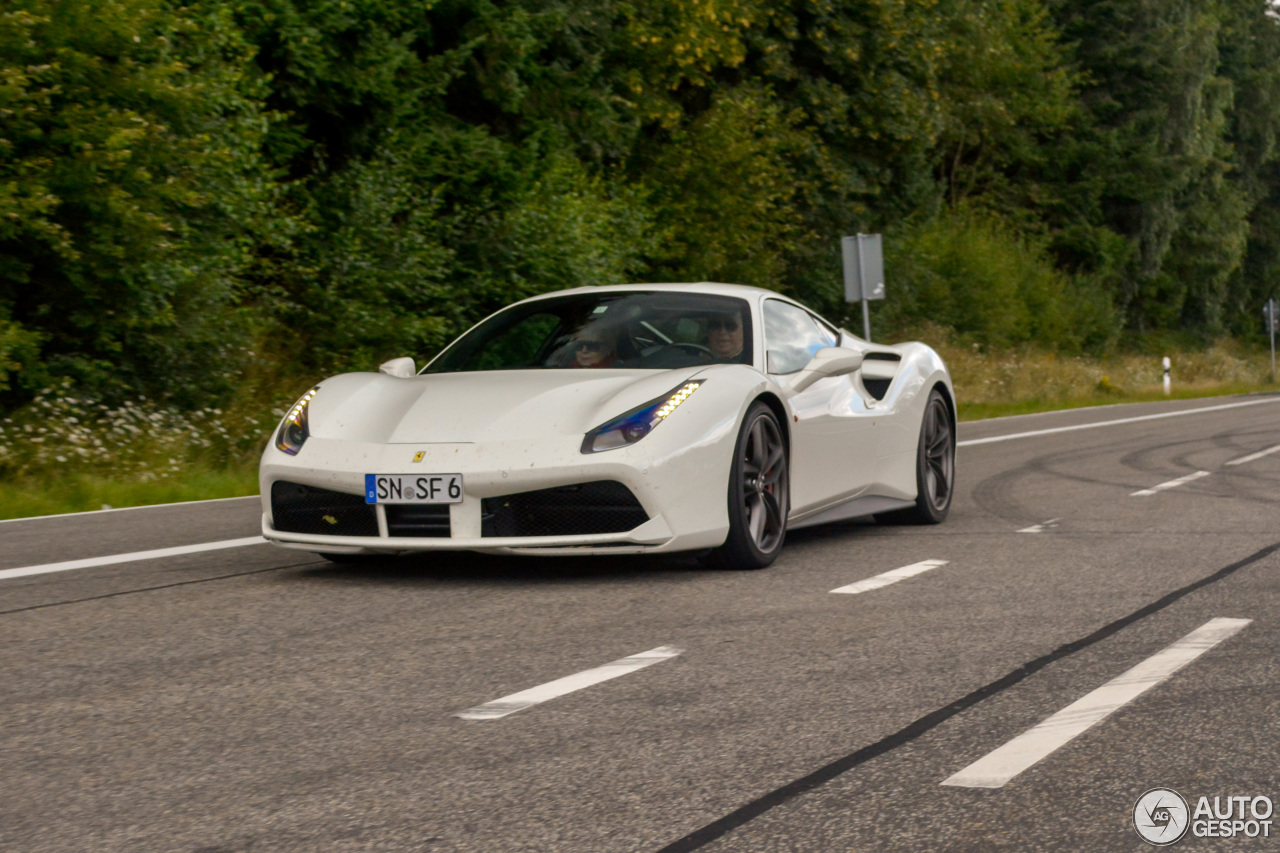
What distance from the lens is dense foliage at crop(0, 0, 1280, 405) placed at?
1292 centimetres

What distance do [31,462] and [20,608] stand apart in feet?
19.6

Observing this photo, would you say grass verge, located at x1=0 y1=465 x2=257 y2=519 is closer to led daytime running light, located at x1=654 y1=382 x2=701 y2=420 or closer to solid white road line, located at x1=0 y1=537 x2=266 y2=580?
solid white road line, located at x1=0 y1=537 x2=266 y2=580

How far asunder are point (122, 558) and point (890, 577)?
3.47m

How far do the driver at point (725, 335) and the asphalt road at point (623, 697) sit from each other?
1.00 meters

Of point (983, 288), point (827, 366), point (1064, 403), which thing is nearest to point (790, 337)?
point (827, 366)

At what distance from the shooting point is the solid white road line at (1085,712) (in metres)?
3.72

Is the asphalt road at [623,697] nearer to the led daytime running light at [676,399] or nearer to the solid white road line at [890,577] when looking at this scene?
the solid white road line at [890,577]

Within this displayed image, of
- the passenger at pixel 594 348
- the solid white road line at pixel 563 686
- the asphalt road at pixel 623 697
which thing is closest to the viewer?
the asphalt road at pixel 623 697

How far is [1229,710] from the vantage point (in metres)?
4.36

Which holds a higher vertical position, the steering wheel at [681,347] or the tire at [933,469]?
the steering wheel at [681,347]

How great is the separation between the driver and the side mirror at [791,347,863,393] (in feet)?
1.09

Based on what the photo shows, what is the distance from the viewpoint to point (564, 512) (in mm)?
6324

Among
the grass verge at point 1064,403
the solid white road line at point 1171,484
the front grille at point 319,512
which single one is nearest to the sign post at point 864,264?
the grass verge at point 1064,403

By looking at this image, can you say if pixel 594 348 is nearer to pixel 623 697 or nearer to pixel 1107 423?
pixel 623 697
